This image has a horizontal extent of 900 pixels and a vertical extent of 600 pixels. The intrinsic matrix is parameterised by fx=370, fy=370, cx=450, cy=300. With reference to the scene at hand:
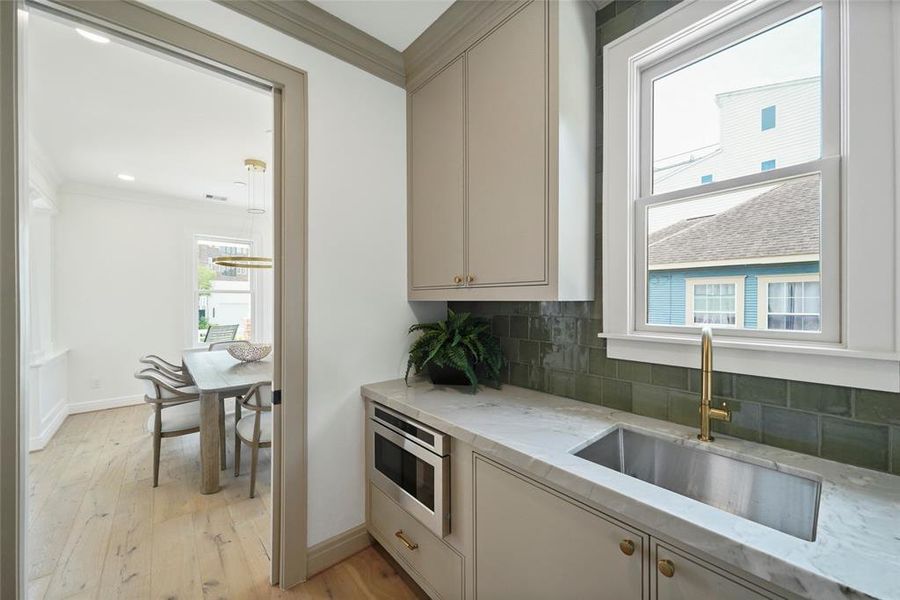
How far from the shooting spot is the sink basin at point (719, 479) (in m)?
1.03

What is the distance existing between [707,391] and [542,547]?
2.32ft

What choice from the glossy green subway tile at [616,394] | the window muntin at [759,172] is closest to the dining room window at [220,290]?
the glossy green subway tile at [616,394]

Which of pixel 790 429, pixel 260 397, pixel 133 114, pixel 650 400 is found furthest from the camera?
pixel 133 114

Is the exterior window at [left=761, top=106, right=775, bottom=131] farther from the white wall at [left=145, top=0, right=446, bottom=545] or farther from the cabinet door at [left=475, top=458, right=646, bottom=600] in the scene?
the white wall at [left=145, top=0, right=446, bottom=545]

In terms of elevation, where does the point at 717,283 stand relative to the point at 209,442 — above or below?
above

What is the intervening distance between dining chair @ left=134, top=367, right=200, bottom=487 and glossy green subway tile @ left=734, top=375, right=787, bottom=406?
3209mm

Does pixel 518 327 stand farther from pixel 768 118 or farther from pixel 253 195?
pixel 253 195

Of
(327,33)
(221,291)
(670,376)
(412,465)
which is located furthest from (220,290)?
(670,376)

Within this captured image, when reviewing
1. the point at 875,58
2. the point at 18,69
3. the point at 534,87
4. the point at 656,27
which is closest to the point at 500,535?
the point at 534,87

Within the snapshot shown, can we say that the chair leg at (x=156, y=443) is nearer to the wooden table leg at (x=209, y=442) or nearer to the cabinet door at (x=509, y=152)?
the wooden table leg at (x=209, y=442)

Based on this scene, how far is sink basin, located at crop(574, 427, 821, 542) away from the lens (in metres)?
1.03

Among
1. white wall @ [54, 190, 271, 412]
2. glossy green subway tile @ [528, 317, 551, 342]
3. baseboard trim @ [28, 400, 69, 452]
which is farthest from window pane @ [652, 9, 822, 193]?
white wall @ [54, 190, 271, 412]

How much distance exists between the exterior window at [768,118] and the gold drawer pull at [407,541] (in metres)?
2.06

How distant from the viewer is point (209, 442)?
99.1 inches
